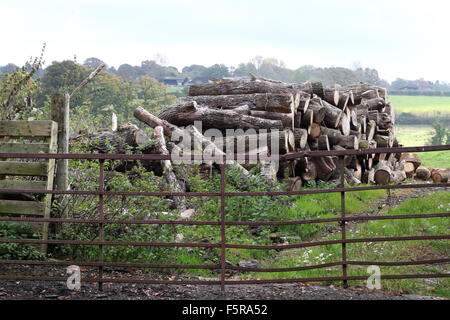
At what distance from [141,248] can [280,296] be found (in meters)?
2.05

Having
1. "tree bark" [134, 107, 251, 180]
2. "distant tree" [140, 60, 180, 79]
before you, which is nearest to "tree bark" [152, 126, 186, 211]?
"tree bark" [134, 107, 251, 180]

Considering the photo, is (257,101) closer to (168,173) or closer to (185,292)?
(168,173)

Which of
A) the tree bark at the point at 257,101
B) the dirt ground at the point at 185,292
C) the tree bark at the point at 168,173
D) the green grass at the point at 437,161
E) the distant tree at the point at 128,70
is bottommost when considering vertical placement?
the green grass at the point at 437,161

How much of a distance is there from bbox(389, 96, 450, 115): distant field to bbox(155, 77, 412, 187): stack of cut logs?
38.9 m

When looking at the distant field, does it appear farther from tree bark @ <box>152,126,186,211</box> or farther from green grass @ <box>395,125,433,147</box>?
tree bark @ <box>152,126,186,211</box>

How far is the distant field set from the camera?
2238 inches

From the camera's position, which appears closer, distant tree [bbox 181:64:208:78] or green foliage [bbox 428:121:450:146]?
green foliage [bbox 428:121:450:146]

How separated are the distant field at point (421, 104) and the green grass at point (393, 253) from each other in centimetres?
4573

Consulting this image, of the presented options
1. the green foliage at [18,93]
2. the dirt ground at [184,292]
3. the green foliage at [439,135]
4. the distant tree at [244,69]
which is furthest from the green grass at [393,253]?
the distant tree at [244,69]

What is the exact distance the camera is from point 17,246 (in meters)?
7.01

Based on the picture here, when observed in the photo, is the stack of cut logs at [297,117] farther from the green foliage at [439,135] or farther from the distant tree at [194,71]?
the distant tree at [194,71]

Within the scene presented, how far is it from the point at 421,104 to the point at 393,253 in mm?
58738

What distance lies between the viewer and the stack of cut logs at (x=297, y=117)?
1313 cm

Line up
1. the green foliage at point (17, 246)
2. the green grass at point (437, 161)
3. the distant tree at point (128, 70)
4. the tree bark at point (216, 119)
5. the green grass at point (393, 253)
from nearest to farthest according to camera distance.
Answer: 1. the green grass at point (393, 253)
2. the green foliage at point (17, 246)
3. the tree bark at point (216, 119)
4. the green grass at point (437, 161)
5. the distant tree at point (128, 70)
